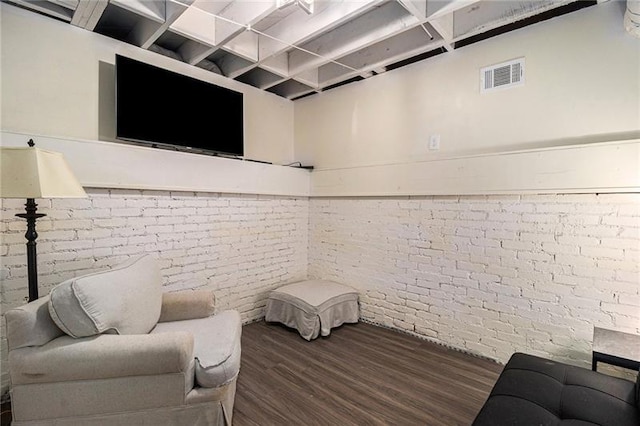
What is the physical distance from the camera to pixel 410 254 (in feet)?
9.67

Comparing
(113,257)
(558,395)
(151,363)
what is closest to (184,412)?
(151,363)

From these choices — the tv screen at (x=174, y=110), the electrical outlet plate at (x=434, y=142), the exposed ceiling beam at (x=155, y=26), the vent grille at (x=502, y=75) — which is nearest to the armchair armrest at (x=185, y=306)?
the tv screen at (x=174, y=110)

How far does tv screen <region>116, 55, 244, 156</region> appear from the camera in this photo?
2.36m

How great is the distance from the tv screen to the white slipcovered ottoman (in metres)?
1.53

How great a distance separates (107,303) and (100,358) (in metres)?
0.25

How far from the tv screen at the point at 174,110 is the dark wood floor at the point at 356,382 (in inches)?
74.4

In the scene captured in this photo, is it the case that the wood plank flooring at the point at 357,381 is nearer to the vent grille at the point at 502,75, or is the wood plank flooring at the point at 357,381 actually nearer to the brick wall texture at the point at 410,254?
the brick wall texture at the point at 410,254

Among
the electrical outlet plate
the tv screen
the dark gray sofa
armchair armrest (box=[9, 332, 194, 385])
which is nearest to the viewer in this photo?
the dark gray sofa

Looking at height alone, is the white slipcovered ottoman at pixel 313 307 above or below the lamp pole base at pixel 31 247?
below

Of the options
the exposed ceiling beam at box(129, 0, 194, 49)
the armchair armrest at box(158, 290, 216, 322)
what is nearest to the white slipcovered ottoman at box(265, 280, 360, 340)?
the armchair armrest at box(158, 290, 216, 322)

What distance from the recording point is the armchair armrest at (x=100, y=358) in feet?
4.55

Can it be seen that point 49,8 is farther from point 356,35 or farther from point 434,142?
point 434,142

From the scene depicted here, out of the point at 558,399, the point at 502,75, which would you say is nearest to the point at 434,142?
the point at 502,75

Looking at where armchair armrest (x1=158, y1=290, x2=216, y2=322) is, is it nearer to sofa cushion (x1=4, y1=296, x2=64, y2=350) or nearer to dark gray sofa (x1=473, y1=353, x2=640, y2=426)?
sofa cushion (x1=4, y1=296, x2=64, y2=350)
